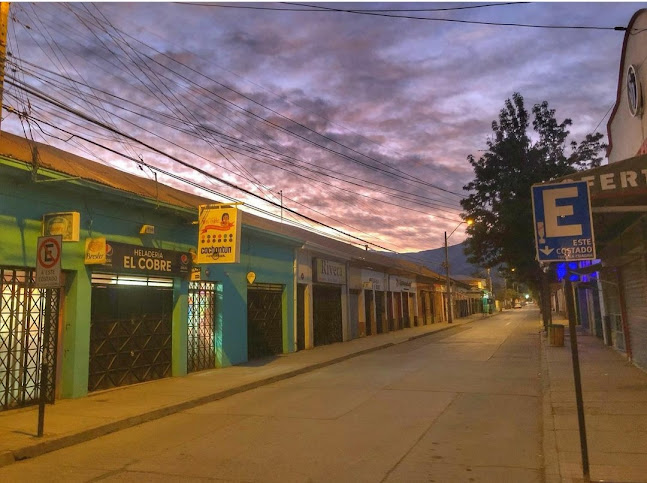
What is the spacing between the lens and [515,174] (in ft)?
78.8

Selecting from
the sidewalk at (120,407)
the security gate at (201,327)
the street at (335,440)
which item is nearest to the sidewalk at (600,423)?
the street at (335,440)

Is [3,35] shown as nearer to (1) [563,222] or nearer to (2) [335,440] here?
(2) [335,440]

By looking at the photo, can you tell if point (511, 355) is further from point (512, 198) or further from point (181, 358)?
point (181, 358)

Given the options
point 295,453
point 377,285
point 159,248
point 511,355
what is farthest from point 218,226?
point 377,285

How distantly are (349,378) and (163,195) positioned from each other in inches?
324

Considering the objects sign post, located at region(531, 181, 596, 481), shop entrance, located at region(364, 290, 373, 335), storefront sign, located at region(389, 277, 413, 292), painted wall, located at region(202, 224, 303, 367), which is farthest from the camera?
storefront sign, located at region(389, 277, 413, 292)

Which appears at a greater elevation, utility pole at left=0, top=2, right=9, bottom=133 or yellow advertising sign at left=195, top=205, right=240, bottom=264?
utility pole at left=0, top=2, right=9, bottom=133

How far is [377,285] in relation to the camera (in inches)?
1336

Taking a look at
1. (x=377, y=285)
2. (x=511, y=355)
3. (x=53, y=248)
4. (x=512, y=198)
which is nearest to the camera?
(x=53, y=248)

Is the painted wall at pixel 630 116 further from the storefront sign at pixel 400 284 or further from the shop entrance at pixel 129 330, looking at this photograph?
the storefront sign at pixel 400 284

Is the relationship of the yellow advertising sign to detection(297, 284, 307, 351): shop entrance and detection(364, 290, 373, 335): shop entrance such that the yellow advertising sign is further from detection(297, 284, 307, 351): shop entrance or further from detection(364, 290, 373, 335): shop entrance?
detection(364, 290, 373, 335): shop entrance

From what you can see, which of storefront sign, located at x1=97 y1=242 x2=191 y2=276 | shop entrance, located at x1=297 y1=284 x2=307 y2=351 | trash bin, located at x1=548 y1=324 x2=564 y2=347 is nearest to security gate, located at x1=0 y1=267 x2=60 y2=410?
storefront sign, located at x1=97 y1=242 x2=191 y2=276

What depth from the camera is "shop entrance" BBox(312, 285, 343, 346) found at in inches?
956

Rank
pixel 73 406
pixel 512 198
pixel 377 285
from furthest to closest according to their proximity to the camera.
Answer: pixel 377 285, pixel 512 198, pixel 73 406
